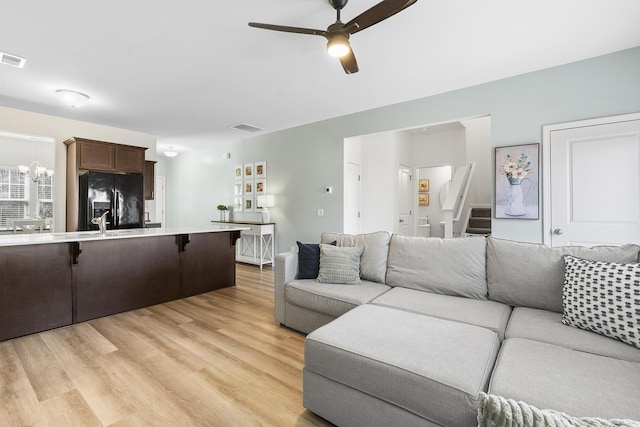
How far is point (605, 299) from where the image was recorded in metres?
1.54

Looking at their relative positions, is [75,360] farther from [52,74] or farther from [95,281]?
[52,74]

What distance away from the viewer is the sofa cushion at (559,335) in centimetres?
139

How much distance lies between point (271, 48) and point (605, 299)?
311 cm

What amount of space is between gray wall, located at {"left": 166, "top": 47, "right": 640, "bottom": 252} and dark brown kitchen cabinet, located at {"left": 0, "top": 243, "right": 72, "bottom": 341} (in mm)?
3354

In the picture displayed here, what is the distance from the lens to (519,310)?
197cm

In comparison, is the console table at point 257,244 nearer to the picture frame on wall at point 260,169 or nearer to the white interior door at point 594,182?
the picture frame on wall at point 260,169

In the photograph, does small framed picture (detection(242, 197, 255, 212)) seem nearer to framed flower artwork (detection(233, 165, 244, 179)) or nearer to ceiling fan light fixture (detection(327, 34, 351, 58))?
framed flower artwork (detection(233, 165, 244, 179))

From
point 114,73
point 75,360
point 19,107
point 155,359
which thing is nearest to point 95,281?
point 75,360

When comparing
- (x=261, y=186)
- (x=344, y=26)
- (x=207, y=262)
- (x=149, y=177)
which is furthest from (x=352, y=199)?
(x=149, y=177)

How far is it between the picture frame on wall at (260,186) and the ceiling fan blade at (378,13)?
13.5ft

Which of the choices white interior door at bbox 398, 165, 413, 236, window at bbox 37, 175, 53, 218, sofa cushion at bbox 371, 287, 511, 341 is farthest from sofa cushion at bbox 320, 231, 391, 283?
window at bbox 37, 175, 53, 218

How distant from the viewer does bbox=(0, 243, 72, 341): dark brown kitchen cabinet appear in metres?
2.51

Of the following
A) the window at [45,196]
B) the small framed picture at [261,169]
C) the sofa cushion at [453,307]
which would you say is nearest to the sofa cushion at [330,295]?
the sofa cushion at [453,307]

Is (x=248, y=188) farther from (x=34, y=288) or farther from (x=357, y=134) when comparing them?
(x=34, y=288)
